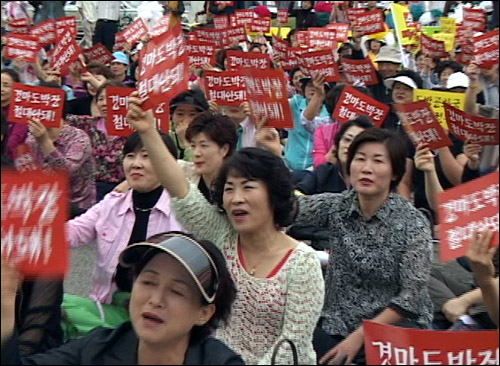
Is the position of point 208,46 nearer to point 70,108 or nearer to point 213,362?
point 70,108

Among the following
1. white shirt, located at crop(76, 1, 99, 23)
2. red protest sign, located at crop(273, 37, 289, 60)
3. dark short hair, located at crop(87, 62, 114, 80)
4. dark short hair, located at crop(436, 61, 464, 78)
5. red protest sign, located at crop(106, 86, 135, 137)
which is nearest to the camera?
red protest sign, located at crop(106, 86, 135, 137)

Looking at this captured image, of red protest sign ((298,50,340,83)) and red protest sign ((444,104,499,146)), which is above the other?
red protest sign ((444,104,499,146))

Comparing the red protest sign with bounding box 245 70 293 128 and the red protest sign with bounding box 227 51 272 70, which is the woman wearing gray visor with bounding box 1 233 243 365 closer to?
the red protest sign with bounding box 245 70 293 128

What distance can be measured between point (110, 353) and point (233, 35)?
430 inches

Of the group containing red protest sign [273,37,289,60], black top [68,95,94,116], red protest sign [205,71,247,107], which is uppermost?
red protest sign [205,71,247,107]

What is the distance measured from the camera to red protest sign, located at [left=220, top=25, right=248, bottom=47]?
1337 centimetres

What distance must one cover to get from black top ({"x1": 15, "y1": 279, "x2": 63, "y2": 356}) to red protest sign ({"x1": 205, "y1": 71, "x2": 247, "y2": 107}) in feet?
12.3

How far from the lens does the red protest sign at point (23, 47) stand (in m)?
10.9

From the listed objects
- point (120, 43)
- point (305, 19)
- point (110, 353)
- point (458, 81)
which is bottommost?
point (305, 19)

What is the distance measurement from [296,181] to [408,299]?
291cm

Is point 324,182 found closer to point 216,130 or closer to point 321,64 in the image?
point 216,130

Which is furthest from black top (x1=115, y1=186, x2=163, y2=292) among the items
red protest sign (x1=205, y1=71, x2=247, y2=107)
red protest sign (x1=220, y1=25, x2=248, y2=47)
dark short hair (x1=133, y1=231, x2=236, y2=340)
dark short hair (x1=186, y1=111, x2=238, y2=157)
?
red protest sign (x1=220, y1=25, x2=248, y2=47)

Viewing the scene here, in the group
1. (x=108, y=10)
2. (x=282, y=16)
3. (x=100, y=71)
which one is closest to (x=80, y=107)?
Result: (x=100, y=71)

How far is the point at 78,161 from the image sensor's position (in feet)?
23.7
